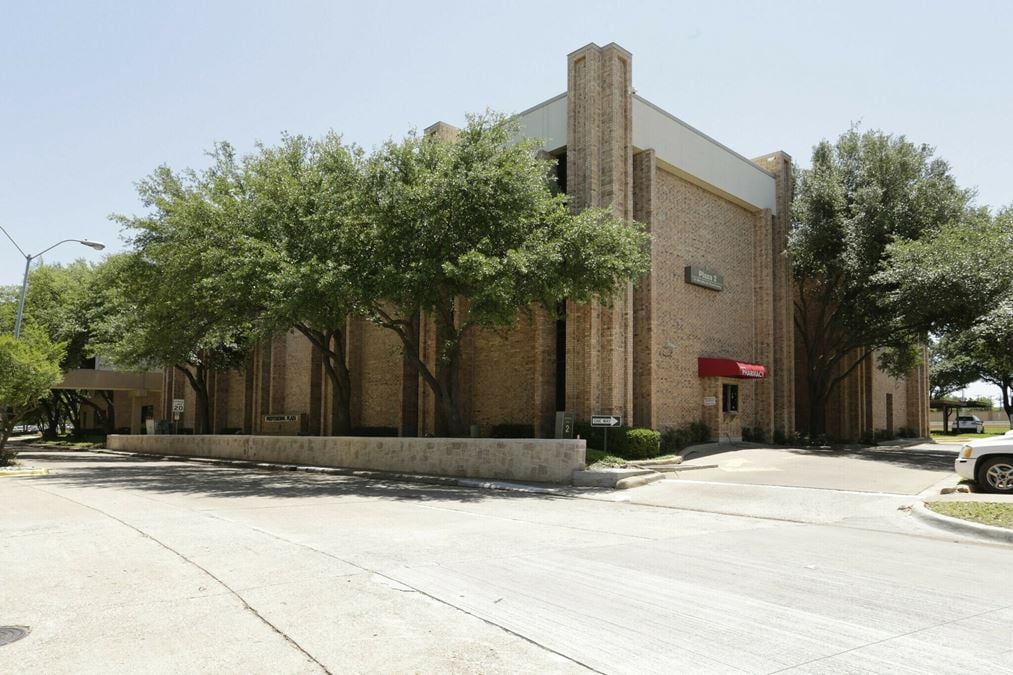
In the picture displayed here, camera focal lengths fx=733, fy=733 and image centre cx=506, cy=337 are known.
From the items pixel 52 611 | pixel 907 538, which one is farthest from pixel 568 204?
pixel 52 611

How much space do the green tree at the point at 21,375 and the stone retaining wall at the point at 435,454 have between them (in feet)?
24.6

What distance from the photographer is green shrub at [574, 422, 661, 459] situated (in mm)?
20969

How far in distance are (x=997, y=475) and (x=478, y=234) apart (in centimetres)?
1236

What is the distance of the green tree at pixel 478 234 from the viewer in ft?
59.8

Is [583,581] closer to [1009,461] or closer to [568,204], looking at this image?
[1009,461]

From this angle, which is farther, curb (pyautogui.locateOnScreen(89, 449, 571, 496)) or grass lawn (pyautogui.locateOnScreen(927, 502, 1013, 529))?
curb (pyautogui.locateOnScreen(89, 449, 571, 496))

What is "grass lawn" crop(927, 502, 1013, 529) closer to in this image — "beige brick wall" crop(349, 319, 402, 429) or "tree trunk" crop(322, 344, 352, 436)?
→ "tree trunk" crop(322, 344, 352, 436)

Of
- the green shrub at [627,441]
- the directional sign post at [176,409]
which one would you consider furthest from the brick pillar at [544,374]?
the directional sign post at [176,409]

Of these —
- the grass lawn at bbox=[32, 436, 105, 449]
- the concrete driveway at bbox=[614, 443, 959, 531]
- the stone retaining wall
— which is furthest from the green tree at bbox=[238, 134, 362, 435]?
the grass lawn at bbox=[32, 436, 105, 449]

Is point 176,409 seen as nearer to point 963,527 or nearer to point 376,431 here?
point 376,431

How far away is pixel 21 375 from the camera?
22.7 meters

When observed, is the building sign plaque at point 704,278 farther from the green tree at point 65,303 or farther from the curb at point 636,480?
the green tree at point 65,303

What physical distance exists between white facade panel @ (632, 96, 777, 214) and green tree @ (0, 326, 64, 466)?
20605 mm

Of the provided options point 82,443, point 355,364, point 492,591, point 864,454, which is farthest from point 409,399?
point 82,443
